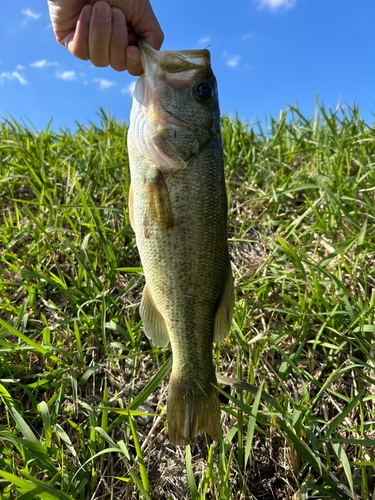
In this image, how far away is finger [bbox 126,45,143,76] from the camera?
234 centimetres

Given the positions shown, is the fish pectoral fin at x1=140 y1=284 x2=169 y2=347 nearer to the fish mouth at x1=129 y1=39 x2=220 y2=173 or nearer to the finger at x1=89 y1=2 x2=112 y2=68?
the fish mouth at x1=129 y1=39 x2=220 y2=173

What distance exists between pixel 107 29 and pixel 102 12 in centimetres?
10

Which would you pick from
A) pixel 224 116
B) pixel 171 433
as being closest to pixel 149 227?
pixel 171 433

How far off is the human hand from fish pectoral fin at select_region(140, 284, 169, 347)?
158 cm

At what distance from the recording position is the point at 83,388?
8.50ft

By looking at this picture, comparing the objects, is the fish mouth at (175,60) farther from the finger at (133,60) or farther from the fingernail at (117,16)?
the fingernail at (117,16)

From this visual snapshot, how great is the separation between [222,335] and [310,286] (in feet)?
3.42

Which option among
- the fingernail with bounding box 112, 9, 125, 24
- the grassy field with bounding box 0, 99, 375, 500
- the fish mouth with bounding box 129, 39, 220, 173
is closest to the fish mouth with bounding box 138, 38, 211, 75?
the fish mouth with bounding box 129, 39, 220, 173

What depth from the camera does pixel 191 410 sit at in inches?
76.7

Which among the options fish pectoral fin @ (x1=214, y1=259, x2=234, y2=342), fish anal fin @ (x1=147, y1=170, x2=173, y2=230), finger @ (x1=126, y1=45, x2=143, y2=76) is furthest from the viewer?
finger @ (x1=126, y1=45, x2=143, y2=76)

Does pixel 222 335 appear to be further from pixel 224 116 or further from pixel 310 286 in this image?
pixel 224 116

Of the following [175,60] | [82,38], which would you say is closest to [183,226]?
[175,60]

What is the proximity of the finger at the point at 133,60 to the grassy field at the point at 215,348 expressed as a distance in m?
1.19

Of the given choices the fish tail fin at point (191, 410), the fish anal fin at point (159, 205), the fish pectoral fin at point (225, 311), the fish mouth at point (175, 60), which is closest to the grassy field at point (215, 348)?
the fish tail fin at point (191, 410)
